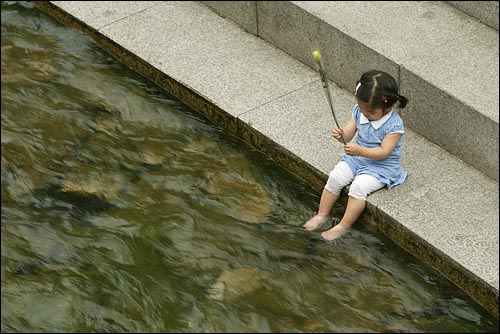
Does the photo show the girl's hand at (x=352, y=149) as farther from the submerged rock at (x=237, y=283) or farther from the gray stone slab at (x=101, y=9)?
the gray stone slab at (x=101, y=9)

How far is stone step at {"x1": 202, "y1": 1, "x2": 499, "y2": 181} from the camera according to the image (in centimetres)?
653

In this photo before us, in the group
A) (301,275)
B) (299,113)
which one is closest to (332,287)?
(301,275)

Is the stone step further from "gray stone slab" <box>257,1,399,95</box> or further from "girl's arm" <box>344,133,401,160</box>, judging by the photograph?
"girl's arm" <box>344,133,401,160</box>

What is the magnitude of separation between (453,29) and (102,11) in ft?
10.0

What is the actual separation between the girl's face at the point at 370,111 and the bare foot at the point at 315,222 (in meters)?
0.74

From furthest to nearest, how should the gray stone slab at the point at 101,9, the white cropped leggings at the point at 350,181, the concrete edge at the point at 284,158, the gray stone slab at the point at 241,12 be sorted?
the gray stone slab at the point at 101,9
the gray stone slab at the point at 241,12
the white cropped leggings at the point at 350,181
the concrete edge at the point at 284,158

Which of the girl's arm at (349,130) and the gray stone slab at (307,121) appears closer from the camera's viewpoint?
the girl's arm at (349,130)

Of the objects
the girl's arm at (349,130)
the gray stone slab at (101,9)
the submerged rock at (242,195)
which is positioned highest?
the girl's arm at (349,130)

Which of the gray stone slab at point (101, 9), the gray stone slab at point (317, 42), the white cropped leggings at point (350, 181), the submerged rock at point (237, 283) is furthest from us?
the gray stone slab at point (101, 9)

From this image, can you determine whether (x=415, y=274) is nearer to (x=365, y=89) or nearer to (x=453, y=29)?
(x=365, y=89)

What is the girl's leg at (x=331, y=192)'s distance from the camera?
635 centimetres

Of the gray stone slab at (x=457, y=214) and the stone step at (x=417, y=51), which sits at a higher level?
the stone step at (x=417, y=51)

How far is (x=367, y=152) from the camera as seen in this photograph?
6.18m

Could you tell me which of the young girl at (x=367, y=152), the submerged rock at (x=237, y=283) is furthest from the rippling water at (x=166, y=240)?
the young girl at (x=367, y=152)
